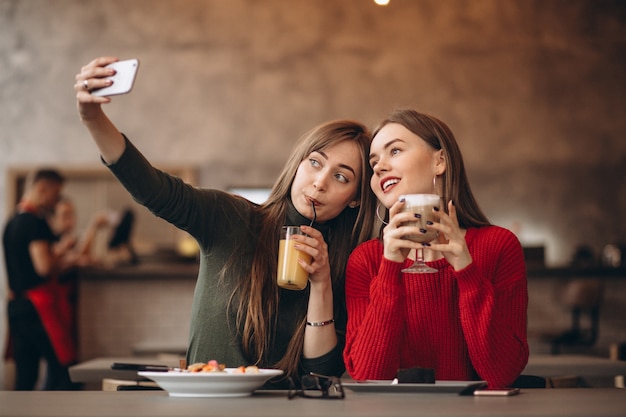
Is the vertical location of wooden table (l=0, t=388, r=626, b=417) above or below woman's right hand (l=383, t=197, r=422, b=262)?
below

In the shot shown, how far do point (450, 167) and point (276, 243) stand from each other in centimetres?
54

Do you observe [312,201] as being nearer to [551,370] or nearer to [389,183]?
[389,183]

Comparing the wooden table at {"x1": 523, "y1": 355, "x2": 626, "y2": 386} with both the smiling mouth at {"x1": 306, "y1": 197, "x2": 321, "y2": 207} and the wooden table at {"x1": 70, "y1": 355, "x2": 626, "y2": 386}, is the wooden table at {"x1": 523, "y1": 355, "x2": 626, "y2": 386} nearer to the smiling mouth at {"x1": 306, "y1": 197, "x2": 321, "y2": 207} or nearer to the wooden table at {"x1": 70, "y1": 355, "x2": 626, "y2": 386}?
the wooden table at {"x1": 70, "y1": 355, "x2": 626, "y2": 386}

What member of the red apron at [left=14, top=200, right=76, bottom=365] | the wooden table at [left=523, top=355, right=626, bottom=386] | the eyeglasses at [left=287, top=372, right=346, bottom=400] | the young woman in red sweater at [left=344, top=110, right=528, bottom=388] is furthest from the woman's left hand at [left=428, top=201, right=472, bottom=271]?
the red apron at [left=14, top=200, right=76, bottom=365]

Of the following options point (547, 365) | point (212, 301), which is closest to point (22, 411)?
point (212, 301)

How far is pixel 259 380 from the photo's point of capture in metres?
1.64

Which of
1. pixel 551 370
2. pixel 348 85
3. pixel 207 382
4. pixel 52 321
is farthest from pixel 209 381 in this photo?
pixel 348 85

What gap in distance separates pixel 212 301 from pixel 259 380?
659 mm

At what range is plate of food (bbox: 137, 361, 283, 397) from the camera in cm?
159

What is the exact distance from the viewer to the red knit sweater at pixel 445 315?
1.93 meters

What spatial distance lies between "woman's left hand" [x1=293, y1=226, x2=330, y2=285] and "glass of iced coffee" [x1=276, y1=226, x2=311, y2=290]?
0.05 ft

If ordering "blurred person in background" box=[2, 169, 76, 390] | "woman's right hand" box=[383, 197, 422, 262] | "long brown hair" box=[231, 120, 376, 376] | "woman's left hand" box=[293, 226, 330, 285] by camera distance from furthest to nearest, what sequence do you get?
1. "blurred person in background" box=[2, 169, 76, 390]
2. "long brown hair" box=[231, 120, 376, 376]
3. "woman's left hand" box=[293, 226, 330, 285]
4. "woman's right hand" box=[383, 197, 422, 262]

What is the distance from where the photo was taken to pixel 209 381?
160cm

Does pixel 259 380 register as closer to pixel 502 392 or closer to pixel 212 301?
pixel 502 392
